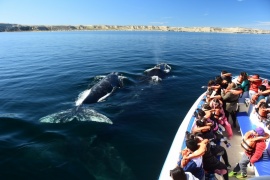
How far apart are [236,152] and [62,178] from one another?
7062mm

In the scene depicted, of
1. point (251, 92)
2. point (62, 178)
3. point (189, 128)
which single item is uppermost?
point (251, 92)

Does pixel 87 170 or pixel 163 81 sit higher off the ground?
pixel 163 81

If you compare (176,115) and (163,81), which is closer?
(176,115)

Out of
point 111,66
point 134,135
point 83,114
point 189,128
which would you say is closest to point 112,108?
point 83,114

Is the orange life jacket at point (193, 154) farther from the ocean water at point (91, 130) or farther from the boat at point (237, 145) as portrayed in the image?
the ocean water at point (91, 130)

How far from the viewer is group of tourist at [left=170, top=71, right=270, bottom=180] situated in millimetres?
6363

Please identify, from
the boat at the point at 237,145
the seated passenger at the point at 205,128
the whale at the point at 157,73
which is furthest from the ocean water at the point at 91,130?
the seated passenger at the point at 205,128

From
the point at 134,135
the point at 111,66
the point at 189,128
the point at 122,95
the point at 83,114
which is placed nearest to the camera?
the point at 189,128

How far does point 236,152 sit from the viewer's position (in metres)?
9.26

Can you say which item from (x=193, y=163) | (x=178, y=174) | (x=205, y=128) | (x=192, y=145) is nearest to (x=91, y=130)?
(x=205, y=128)

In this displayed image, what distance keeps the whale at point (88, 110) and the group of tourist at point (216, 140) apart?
6.11 m

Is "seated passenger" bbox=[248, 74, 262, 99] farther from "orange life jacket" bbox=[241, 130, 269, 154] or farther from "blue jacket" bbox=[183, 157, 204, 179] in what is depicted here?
"blue jacket" bbox=[183, 157, 204, 179]

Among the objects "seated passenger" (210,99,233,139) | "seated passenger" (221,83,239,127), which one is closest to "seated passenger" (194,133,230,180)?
"seated passenger" (210,99,233,139)

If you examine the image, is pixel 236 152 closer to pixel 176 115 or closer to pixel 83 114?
pixel 176 115
